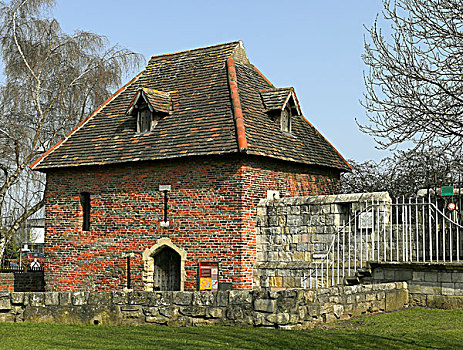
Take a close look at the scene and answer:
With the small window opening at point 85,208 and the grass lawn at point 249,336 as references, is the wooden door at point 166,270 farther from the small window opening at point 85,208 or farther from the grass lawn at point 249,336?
the grass lawn at point 249,336

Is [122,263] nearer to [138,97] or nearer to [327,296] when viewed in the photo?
[138,97]

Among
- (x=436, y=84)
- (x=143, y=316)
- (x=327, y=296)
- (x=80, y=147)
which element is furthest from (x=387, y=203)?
(x=80, y=147)

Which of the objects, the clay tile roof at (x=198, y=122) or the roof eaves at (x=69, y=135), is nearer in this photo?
the clay tile roof at (x=198, y=122)

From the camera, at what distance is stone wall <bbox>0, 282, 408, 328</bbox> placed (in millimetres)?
11383

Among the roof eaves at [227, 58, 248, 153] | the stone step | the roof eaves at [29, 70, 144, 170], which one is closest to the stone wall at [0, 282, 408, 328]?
the stone step

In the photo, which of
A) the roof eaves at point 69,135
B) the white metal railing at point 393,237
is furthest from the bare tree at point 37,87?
the white metal railing at point 393,237

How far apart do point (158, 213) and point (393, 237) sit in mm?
7521

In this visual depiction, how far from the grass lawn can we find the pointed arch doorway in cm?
778

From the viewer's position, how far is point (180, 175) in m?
19.7

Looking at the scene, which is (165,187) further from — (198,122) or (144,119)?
(144,119)

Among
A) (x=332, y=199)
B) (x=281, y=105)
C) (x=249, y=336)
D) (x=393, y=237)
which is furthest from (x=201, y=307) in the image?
(x=281, y=105)

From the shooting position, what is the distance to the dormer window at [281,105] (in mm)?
21188

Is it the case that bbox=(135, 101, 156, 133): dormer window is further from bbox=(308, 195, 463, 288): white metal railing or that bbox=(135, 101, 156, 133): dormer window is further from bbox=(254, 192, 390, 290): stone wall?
bbox=(308, 195, 463, 288): white metal railing

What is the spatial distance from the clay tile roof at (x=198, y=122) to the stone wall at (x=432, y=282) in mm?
5899
